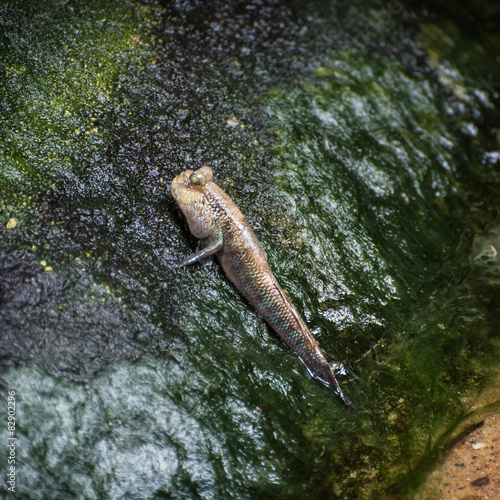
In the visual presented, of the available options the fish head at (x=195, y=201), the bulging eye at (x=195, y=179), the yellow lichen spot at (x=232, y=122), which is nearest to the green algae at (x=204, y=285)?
the yellow lichen spot at (x=232, y=122)

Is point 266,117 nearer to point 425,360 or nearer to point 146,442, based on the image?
point 425,360

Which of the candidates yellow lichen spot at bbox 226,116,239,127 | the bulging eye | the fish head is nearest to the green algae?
yellow lichen spot at bbox 226,116,239,127

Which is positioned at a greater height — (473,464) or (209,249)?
(209,249)

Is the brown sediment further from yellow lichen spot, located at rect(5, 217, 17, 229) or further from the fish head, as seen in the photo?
yellow lichen spot, located at rect(5, 217, 17, 229)

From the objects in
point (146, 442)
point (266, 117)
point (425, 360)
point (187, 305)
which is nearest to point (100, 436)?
point (146, 442)

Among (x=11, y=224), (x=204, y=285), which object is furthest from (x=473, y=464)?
(x=11, y=224)

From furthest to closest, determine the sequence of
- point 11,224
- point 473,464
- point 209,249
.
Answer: point 473,464
point 209,249
point 11,224

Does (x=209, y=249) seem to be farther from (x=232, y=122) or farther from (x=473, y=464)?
(x=473, y=464)
